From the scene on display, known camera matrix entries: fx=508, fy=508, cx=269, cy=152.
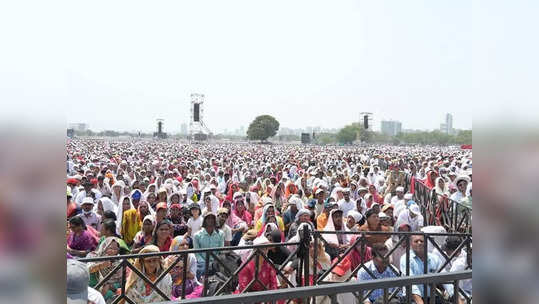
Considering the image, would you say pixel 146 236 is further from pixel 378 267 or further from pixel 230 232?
pixel 378 267

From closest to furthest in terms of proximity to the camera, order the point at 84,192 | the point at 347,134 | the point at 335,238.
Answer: the point at 335,238 → the point at 84,192 → the point at 347,134

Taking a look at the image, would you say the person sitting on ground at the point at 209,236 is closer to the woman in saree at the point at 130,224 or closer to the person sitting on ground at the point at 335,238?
the person sitting on ground at the point at 335,238

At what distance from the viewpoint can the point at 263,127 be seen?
90000mm

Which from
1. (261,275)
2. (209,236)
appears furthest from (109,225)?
(261,275)

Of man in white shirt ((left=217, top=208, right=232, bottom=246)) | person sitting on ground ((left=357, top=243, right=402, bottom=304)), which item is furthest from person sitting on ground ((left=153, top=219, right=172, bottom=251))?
person sitting on ground ((left=357, top=243, right=402, bottom=304))

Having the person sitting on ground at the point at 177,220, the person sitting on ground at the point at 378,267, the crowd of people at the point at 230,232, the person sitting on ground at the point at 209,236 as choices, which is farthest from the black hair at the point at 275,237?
the person sitting on ground at the point at 177,220

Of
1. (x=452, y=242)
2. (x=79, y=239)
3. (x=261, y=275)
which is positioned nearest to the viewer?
(x=261, y=275)

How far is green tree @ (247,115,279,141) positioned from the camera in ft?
295

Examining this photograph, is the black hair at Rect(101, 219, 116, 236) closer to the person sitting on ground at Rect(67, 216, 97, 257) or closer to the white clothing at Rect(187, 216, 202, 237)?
the person sitting on ground at Rect(67, 216, 97, 257)
